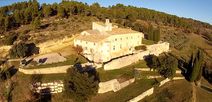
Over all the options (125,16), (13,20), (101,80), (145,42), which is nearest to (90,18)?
(125,16)

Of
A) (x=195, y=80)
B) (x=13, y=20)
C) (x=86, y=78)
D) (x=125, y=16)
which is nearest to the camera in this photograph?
(x=86, y=78)

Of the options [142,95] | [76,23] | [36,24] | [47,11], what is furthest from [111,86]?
[47,11]

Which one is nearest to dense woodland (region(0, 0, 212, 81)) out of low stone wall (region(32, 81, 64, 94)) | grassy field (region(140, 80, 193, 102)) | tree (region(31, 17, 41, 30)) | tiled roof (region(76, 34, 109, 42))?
tree (region(31, 17, 41, 30))

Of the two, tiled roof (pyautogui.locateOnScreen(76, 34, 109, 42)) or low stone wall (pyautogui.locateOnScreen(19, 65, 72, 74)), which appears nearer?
low stone wall (pyautogui.locateOnScreen(19, 65, 72, 74))

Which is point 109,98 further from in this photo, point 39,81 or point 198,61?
point 198,61

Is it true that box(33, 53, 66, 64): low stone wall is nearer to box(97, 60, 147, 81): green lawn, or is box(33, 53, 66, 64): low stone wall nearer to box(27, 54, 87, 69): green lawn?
box(27, 54, 87, 69): green lawn
